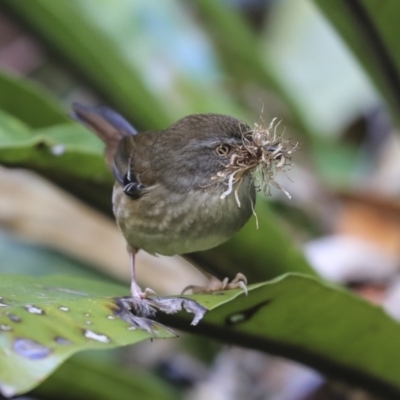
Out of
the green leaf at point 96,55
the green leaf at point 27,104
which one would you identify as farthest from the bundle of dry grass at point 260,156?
the green leaf at point 96,55

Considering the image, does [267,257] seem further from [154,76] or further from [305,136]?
[154,76]

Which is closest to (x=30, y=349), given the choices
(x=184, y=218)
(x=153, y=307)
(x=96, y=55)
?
(x=153, y=307)

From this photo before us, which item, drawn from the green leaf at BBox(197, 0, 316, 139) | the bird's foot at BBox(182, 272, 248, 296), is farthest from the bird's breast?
the green leaf at BBox(197, 0, 316, 139)

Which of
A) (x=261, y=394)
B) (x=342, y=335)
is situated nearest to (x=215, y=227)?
(x=342, y=335)

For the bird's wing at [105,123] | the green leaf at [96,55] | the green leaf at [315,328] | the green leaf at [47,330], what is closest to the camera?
the green leaf at [47,330]

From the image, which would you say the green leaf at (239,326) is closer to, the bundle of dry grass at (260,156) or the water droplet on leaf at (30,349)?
the water droplet on leaf at (30,349)

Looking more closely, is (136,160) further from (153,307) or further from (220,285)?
(153,307)
